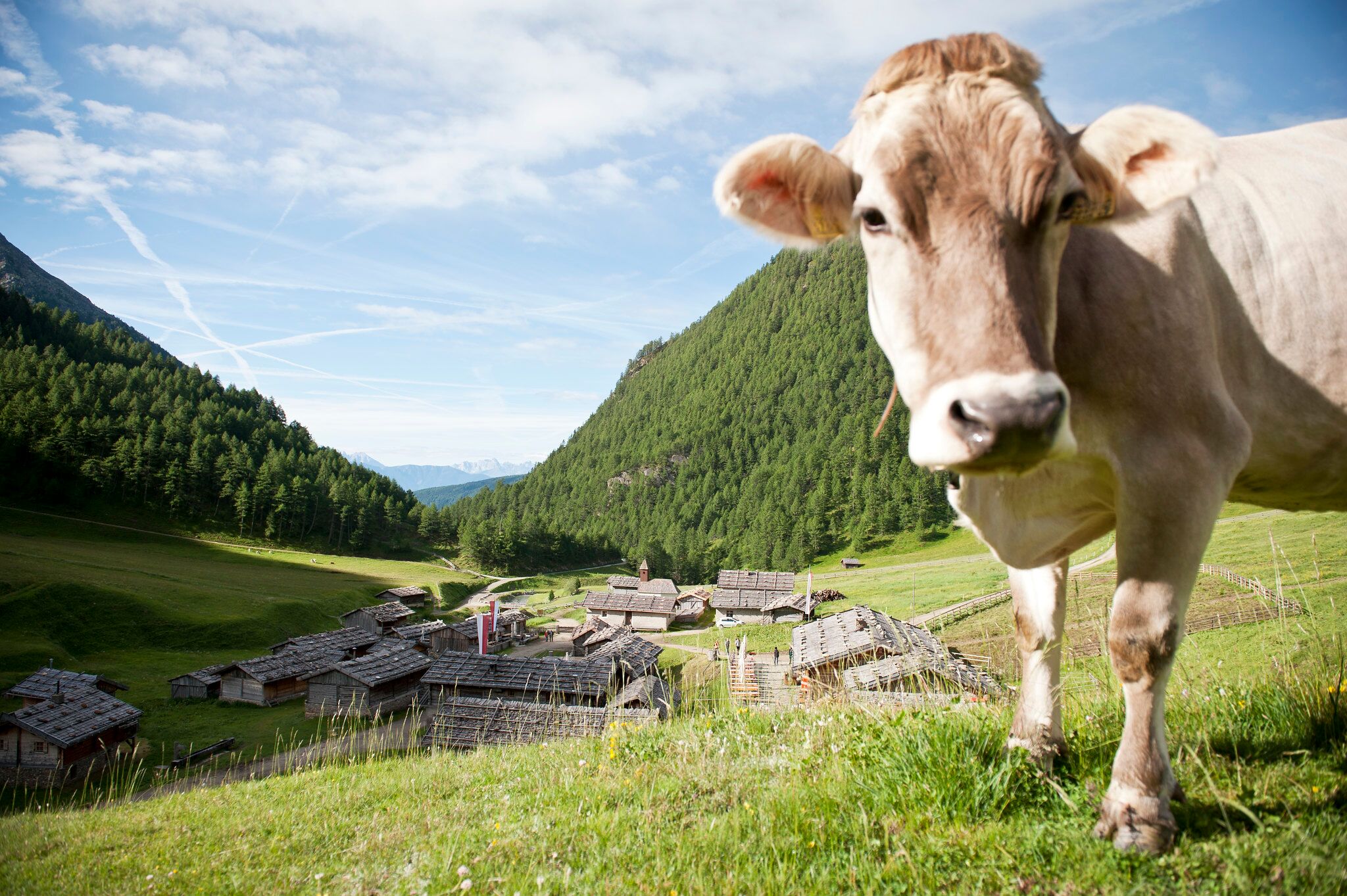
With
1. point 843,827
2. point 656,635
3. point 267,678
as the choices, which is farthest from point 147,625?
point 843,827

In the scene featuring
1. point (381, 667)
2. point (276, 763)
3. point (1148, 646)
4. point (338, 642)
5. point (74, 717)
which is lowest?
point (338, 642)

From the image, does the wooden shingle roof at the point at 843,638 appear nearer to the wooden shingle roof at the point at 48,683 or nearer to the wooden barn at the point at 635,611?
the wooden barn at the point at 635,611

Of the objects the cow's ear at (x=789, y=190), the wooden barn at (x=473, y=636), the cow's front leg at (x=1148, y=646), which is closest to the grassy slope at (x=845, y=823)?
the cow's front leg at (x=1148, y=646)

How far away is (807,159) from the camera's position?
2.69 metres

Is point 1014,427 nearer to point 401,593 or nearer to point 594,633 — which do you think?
point 594,633

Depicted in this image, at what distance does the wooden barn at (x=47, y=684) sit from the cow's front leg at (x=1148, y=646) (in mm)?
43577

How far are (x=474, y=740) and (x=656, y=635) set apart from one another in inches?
1541

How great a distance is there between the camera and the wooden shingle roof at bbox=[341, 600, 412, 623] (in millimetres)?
64000

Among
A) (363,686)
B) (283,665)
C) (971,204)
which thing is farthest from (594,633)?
(971,204)

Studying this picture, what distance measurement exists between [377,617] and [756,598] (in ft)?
123

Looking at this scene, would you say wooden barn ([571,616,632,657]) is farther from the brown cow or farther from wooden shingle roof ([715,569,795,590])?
the brown cow

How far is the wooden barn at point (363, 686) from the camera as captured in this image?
125 ft

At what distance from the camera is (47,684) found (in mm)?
32938

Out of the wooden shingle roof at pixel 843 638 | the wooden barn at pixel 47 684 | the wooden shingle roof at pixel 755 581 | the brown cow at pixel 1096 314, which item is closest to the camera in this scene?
the brown cow at pixel 1096 314
